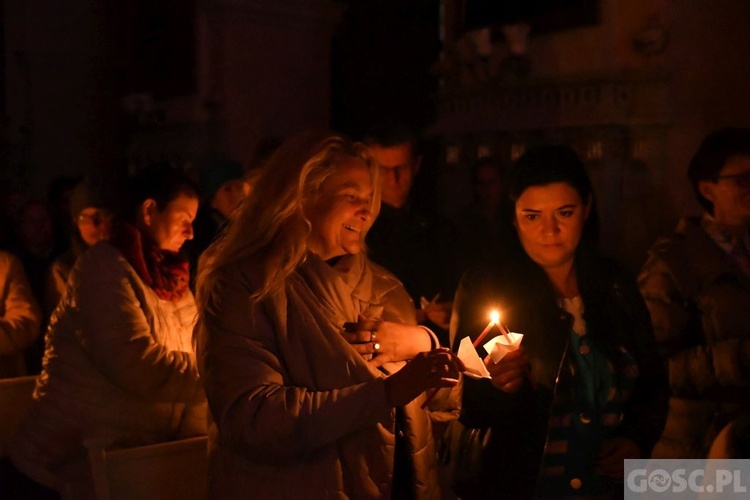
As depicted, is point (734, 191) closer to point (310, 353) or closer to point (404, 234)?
point (404, 234)

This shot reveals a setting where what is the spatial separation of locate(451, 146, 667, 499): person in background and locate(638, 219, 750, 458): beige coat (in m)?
0.50

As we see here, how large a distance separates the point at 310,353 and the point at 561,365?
67 cm

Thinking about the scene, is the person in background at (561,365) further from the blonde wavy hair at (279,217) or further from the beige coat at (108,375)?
the beige coat at (108,375)

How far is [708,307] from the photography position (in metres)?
3.01

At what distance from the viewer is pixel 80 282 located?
10.1ft

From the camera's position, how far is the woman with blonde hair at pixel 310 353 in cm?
209

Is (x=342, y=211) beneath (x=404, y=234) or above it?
above

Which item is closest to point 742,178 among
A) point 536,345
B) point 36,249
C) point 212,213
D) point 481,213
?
point 536,345

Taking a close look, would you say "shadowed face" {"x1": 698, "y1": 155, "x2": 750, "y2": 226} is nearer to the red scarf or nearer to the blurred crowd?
the blurred crowd

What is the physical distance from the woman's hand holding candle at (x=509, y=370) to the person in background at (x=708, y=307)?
800mm

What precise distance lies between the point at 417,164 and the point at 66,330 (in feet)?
4.99

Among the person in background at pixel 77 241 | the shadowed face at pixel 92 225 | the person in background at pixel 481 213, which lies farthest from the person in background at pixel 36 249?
the person in background at pixel 481 213

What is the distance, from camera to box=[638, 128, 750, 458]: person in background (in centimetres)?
295

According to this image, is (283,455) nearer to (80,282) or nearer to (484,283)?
(484,283)
